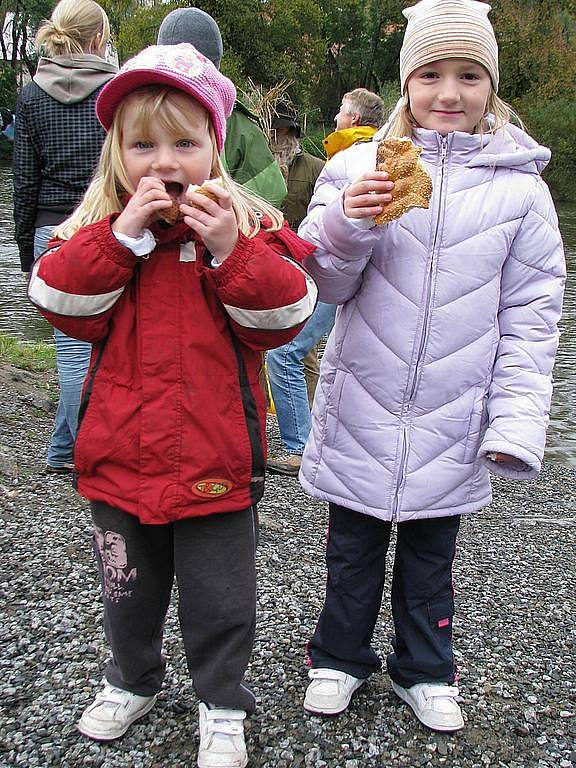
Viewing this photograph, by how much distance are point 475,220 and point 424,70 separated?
0.49 meters

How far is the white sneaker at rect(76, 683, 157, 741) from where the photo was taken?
251 centimetres

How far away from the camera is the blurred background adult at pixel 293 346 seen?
5.37 metres

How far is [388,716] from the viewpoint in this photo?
2758mm

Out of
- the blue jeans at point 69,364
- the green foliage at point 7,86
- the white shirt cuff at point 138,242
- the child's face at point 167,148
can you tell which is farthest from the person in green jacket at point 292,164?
the green foliage at point 7,86

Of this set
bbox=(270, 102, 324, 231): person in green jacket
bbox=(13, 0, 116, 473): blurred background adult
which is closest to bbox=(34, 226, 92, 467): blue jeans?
bbox=(13, 0, 116, 473): blurred background adult

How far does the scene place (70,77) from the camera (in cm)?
423

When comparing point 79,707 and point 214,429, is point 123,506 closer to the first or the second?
point 214,429

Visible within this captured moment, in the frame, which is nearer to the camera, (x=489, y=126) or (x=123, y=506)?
(x=123, y=506)

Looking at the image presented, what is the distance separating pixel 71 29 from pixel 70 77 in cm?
28

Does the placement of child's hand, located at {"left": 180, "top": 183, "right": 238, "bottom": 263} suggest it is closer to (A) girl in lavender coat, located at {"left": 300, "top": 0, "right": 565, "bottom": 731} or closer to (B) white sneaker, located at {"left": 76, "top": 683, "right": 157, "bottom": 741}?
(A) girl in lavender coat, located at {"left": 300, "top": 0, "right": 565, "bottom": 731}

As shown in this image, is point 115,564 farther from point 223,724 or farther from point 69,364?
point 69,364

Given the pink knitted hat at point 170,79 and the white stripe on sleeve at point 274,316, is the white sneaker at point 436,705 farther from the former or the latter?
the pink knitted hat at point 170,79

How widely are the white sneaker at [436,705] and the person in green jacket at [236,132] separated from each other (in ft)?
8.92

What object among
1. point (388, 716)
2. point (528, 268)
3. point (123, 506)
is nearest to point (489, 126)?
point (528, 268)
